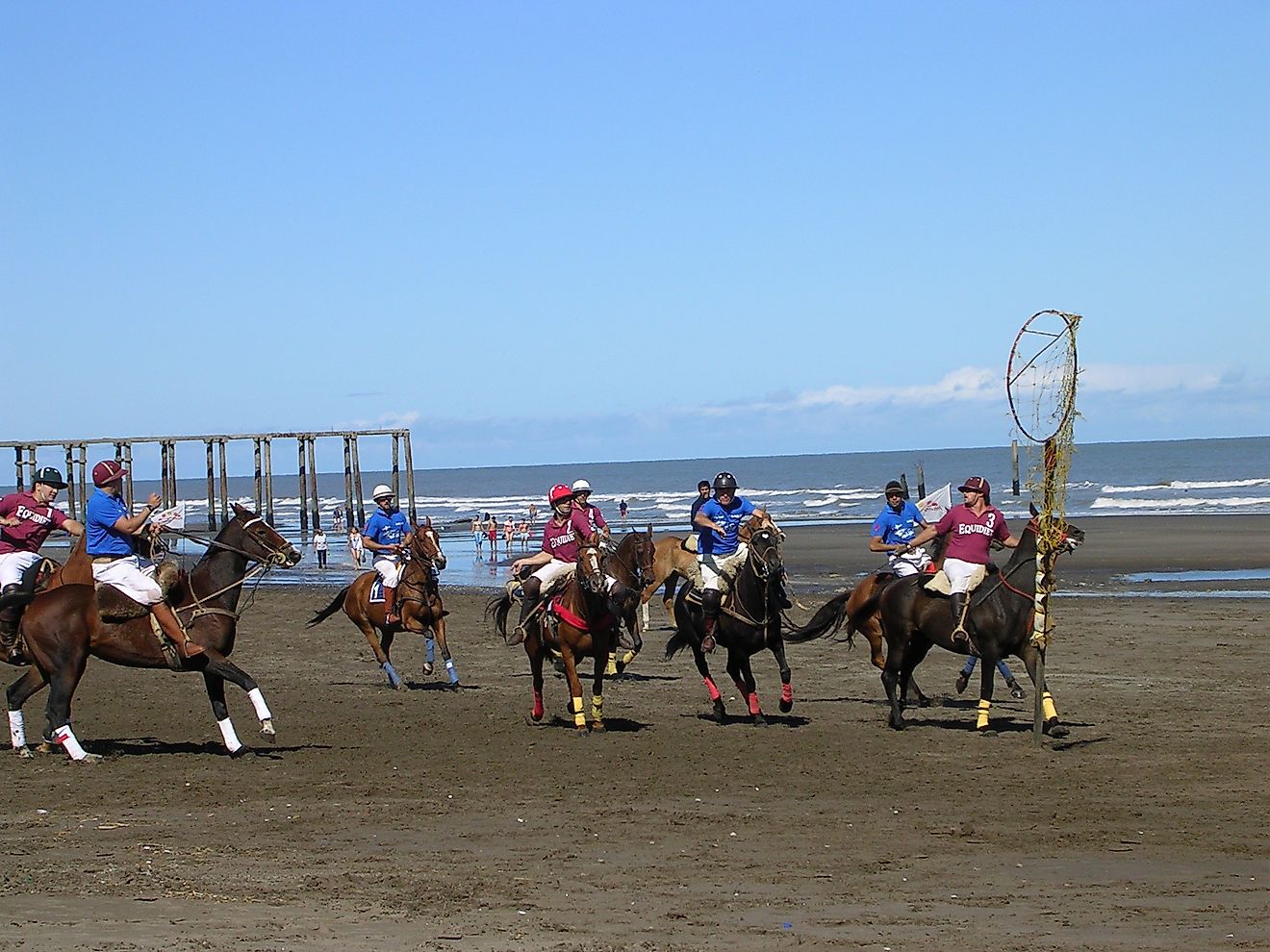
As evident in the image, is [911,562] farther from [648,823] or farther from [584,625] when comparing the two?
[648,823]

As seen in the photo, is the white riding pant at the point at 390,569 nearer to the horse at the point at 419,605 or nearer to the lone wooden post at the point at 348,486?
the horse at the point at 419,605

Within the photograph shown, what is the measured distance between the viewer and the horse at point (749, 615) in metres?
15.2

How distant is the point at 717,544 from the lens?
15656 mm

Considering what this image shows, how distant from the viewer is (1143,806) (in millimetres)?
11016

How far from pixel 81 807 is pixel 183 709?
5829 mm

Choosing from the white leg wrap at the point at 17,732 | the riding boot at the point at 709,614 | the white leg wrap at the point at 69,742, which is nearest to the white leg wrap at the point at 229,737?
the white leg wrap at the point at 69,742

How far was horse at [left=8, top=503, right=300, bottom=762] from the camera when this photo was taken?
525 inches

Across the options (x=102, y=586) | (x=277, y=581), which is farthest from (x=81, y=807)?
(x=277, y=581)

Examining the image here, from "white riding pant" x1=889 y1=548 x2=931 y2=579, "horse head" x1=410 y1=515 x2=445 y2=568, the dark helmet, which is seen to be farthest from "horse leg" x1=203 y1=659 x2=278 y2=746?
"white riding pant" x1=889 y1=548 x2=931 y2=579

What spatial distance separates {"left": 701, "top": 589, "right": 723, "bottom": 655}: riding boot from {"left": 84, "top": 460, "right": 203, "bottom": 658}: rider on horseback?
4928 mm

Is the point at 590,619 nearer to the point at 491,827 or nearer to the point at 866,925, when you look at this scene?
the point at 491,827

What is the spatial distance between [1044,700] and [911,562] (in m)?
3.13

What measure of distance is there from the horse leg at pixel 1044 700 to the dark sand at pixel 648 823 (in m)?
0.25

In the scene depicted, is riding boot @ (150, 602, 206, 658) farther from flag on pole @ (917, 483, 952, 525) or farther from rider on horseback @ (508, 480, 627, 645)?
flag on pole @ (917, 483, 952, 525)
